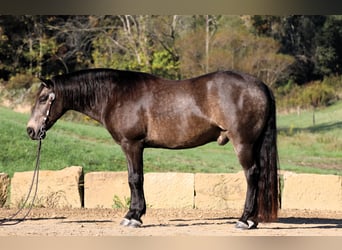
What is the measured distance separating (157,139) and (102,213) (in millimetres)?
1966

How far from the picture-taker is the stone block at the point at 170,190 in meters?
12.3

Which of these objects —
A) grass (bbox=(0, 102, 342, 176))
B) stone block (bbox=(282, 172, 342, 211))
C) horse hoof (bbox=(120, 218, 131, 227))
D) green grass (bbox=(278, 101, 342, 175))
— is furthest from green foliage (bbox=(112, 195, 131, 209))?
green grass (bbox=(278, 101, 342, 175))

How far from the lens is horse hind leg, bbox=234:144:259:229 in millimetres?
9578

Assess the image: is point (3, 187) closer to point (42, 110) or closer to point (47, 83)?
point (42, 110)

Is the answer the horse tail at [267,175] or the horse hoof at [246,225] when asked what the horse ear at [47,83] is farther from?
the horse hoof at [246,225]

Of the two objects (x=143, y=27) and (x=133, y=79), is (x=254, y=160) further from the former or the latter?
(x=143, y=27)

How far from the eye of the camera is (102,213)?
11.4 m

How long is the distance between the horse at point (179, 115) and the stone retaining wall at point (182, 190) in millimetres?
2335

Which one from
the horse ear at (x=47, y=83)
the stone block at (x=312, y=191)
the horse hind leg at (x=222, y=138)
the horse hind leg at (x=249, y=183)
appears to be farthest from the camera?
the stone block at (x=312, y=191)

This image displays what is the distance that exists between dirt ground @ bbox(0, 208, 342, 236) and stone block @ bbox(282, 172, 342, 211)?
37 centimetres

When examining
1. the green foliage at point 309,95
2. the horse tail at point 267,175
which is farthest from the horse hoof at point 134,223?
the green foliage at point 309,95

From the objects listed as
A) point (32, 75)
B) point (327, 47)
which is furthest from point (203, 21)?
point (32, 75)

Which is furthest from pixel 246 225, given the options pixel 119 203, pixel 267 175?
pixel 119 203

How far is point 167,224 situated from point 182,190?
2.04 m
